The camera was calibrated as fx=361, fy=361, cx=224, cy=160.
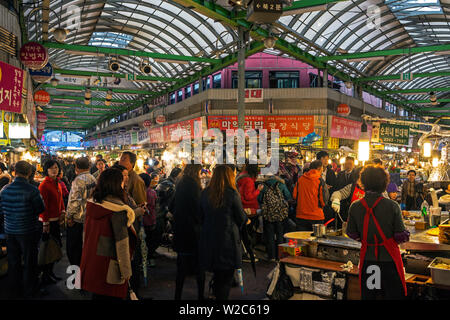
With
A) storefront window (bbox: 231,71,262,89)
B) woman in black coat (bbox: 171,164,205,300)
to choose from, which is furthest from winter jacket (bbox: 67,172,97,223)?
storefront window (bbox: 231,71,262,89)

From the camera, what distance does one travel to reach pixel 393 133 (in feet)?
55.9

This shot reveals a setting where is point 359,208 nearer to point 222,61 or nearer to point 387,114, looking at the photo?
point 222,61

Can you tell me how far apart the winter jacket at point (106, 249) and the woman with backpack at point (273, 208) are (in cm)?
389

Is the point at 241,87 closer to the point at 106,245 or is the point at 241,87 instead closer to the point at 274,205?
the point at 274,205

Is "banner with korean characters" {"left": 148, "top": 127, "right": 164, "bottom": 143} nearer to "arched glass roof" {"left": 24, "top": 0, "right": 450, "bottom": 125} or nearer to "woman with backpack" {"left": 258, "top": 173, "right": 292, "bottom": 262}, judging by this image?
"arched glass roof" {"left": 24, "top": 0, "right": 450, "bottom": 125}

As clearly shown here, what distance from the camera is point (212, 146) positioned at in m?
18.9

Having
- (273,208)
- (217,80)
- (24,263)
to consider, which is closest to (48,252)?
(24,263)

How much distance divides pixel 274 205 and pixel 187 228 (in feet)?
9.10

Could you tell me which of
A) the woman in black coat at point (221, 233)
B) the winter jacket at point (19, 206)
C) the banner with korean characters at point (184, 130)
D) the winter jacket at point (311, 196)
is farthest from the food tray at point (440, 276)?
the banner with korean characters at point (184, 130)

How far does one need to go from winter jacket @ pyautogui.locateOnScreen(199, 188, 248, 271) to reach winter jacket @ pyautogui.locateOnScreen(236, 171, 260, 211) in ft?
9.35

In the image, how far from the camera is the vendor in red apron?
135 inches

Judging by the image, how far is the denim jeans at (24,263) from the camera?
4.93 meters
